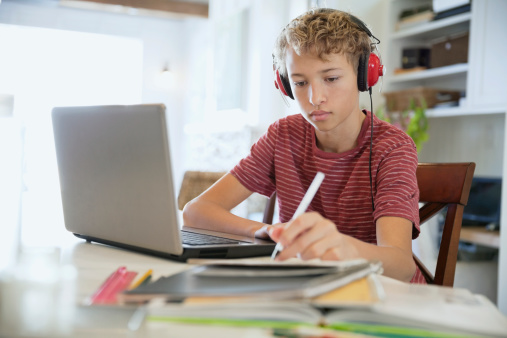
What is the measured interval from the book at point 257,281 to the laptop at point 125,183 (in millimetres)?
178

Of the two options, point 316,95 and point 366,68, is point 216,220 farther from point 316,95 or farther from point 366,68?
point 366,68

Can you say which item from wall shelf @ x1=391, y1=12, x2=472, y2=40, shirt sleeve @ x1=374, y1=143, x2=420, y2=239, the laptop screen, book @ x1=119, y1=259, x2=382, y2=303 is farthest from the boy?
wall shelf @ x1=391, y1=12, x2=472, y2=40

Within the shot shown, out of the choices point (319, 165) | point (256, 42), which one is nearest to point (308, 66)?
point (319, 165)

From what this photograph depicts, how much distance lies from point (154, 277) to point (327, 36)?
2.15 feet

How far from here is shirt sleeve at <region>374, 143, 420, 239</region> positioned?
3.12 feet

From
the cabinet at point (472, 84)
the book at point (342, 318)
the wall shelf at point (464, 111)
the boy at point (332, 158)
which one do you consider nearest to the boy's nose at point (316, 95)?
the boy at point (332, 158)

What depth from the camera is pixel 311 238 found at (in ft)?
2.04

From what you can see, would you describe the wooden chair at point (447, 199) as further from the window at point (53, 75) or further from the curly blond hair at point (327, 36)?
the window at point (53, 75)

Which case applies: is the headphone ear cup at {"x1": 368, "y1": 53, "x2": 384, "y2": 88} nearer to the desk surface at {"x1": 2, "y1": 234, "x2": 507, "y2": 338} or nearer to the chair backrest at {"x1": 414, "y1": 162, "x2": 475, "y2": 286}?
the chair backrest at {"x1": 414, "y1": 162, "x2": 475, "y2": 286}

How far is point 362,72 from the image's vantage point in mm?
1131

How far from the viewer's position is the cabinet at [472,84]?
2.57m

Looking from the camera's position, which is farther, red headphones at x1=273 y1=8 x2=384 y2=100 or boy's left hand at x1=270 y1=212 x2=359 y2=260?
red headphones at x1=273 y1=8 x2=384 y2=100

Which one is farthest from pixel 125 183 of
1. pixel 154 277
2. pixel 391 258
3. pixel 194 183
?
pixel 194 183

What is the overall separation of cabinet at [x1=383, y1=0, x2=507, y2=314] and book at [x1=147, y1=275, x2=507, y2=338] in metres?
2.07
